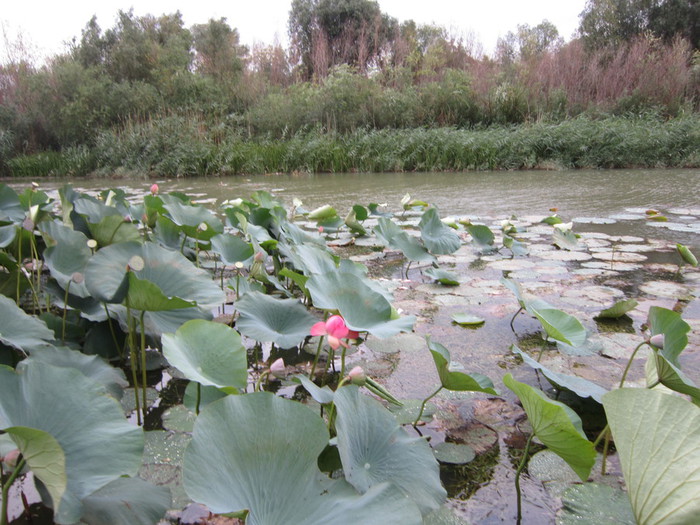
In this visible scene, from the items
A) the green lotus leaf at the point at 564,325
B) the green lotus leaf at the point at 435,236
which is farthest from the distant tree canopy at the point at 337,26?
the green lotus leaf at the point at 564,325

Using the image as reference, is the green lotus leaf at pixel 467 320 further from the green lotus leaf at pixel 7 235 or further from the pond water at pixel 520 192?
the pond water at pixel 520 192

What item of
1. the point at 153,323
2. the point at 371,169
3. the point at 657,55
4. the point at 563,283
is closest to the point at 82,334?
the point at 153,323

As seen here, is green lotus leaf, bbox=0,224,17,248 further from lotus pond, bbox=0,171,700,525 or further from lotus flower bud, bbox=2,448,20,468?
lotus flower bud, bbox=2,448,20,468

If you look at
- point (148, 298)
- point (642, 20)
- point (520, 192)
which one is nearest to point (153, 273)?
point (148, 298)

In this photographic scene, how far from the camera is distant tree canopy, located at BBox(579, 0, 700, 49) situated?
12.7m

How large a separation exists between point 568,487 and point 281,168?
6.97 metres

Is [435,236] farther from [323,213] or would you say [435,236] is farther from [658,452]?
[658,452]

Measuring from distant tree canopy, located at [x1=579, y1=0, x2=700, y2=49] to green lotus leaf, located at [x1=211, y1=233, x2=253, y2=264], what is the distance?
14086 millimetres

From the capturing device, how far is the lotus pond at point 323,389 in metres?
0.45

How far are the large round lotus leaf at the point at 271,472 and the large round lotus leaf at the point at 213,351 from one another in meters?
0.16

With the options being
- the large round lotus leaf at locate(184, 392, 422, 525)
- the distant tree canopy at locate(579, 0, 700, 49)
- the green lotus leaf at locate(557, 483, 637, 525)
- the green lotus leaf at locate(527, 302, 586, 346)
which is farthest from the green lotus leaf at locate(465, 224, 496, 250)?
the distant tree canopy at locate(579, 0, 700, 49)

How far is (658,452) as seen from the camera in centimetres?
45

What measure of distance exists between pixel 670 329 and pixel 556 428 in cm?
42

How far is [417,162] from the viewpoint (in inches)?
270
